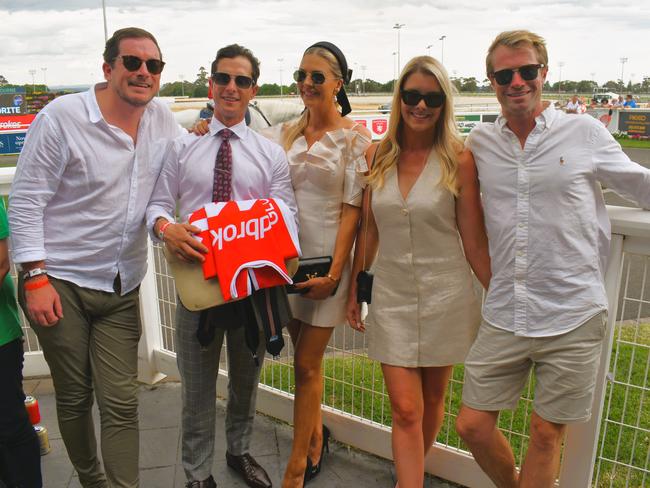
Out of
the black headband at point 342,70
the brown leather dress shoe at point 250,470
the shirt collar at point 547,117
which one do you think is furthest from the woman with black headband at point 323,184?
the shirt collar at point 547,117

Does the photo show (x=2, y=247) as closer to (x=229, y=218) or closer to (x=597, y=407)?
(x=229, y=218)

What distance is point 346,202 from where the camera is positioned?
2.72 m

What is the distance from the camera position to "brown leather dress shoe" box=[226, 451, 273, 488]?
307cm

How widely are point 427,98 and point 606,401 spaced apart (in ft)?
6.00

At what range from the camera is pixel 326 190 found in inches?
107

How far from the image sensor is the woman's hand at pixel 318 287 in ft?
8.76

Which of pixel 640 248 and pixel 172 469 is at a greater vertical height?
pixel 640 248

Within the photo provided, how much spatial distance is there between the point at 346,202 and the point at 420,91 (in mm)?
608

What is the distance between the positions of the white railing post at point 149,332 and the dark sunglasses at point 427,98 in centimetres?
238

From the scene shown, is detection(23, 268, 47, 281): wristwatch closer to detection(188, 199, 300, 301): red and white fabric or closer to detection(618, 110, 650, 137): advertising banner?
A: detection(188, 199, 300, 301): red and white fabric

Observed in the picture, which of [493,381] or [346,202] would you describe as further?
[346,202]

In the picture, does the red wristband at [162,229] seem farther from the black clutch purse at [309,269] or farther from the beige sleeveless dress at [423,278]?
the beige sleeveless dress at [423,278]

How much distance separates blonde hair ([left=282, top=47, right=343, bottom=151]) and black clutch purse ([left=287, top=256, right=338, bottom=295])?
57 centimetres

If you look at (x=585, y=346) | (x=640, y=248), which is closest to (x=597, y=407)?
(x=585, y=346)
